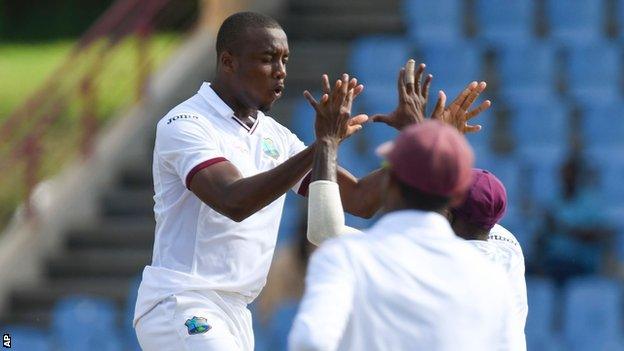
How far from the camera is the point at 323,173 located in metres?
4.55

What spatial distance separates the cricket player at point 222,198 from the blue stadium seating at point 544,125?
7.20m

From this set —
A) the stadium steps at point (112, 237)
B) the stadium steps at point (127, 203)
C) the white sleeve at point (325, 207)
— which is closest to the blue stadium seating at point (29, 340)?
the stadium steps at point (112, 237)

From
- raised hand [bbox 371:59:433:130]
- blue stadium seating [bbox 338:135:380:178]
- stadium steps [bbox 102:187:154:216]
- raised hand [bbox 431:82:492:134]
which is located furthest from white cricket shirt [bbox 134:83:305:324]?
stadium steps [bbox 102:187:154:216]

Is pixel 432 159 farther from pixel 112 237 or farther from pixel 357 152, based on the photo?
pixel 112 237

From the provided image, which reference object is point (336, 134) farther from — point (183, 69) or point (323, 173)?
point (183, 69)

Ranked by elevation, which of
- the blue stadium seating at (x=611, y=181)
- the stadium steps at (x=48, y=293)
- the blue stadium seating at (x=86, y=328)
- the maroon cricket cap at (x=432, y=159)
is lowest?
the stadium steps at (x=48, y=293)

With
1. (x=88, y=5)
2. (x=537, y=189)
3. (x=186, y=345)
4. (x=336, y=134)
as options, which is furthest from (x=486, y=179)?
(x=88, y=5)

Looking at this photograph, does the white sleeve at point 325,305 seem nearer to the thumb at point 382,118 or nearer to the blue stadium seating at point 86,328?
the thumb at point 382,118

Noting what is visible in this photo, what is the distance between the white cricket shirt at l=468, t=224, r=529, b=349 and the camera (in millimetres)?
4766

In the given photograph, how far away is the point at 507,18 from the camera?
13.7 metres

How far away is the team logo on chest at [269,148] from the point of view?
18.1 ft

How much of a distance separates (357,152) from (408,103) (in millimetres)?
7610

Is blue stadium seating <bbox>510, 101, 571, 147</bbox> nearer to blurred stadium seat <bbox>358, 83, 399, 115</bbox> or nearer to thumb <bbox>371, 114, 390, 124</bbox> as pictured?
blurred stadium seat <bbox>358, 83, 399, 115</bbox>

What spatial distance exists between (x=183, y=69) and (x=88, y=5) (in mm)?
8235
